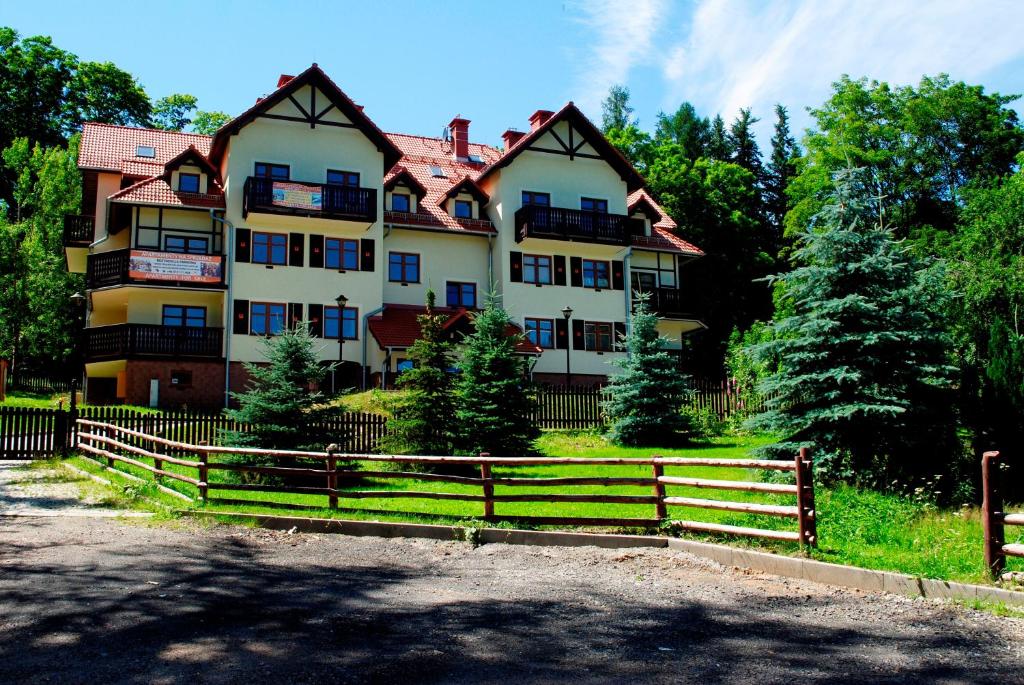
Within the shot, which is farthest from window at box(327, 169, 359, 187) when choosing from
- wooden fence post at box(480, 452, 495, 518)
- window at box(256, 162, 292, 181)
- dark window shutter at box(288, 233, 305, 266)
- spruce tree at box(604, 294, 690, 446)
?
wooden fence post at box(480, 452, 495, 518)

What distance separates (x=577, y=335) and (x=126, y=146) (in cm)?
2122

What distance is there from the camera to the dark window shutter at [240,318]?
33.0 metres

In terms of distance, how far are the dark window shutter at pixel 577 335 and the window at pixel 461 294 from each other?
15.0 feet

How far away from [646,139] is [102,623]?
53.4 meters

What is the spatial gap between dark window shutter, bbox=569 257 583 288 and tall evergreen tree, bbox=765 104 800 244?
2662 cm

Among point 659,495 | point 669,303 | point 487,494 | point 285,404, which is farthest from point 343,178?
point 659,495

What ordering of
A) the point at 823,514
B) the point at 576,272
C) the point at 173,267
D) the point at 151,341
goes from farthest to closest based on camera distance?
the point at 576,272 → the point at 173,267 → the point at 151,341 → the point at 823,514

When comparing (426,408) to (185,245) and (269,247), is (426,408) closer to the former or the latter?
(269,247)

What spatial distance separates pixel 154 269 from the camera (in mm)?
31875

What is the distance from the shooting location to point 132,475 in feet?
55.0

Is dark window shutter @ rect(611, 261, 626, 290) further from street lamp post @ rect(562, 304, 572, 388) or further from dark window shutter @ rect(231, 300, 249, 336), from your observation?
dark window shutter @ rect(231, 300, 249, 336)

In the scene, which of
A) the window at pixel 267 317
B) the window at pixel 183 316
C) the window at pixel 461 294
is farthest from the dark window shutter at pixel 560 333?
the window at pixel 183 316

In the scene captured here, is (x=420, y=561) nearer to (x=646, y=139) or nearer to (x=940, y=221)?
(x=940, y=221)

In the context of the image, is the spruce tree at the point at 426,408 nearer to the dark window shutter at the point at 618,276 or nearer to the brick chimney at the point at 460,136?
the dark window shutter at the point at 618,276
